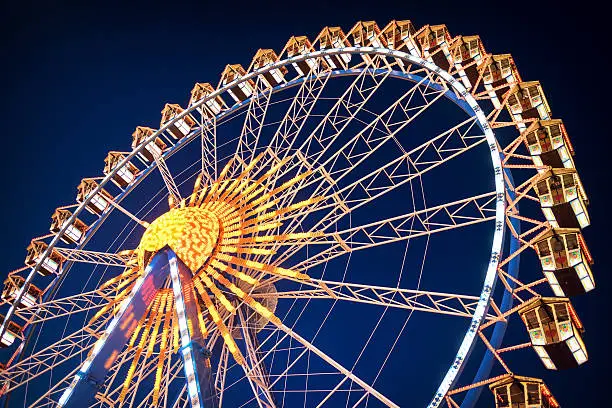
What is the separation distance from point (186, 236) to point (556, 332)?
24.2ft

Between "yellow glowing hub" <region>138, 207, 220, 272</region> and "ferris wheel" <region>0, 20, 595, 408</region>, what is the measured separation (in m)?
0.05

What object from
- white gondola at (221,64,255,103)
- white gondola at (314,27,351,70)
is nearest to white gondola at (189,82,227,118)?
white gondola at (221,64,255,103)

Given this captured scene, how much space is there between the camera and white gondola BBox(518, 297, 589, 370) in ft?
33.7

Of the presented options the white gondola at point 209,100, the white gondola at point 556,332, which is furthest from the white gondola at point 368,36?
the white gondola at point 556,332

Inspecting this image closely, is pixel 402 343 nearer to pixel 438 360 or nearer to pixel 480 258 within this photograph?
pixel 438 360

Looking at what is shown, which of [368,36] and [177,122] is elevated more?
[177,122]

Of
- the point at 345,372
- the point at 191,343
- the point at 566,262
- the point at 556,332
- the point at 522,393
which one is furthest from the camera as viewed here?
the point at 345,372

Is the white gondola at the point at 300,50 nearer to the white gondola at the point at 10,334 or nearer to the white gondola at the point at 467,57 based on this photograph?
the white gondola at the point at 467,57

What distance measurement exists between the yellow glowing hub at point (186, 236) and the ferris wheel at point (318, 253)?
46 mm

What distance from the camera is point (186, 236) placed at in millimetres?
13539

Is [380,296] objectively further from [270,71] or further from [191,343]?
[270,71]

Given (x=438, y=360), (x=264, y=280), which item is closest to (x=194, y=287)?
(x=264, y=280)

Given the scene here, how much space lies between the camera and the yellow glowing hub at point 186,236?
13312 millimetres

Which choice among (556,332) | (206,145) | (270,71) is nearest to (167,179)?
(206,145)
